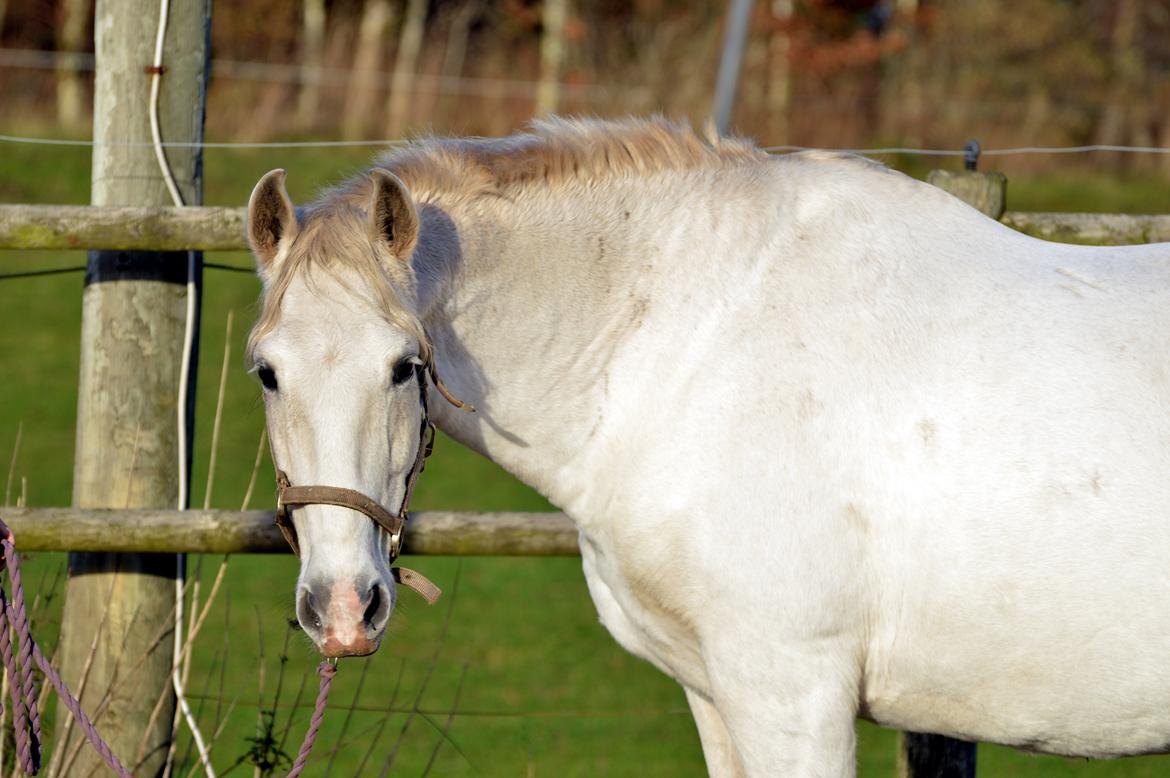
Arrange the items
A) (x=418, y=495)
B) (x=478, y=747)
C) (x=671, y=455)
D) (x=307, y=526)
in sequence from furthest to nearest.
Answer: (x=418, y=495) → (x=478, y=747) → (x=671, y=455) → (x=307, y=526)

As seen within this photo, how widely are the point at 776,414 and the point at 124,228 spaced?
170 cm

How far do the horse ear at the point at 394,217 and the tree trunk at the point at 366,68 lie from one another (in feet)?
41.6

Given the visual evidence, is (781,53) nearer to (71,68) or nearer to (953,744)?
(71,68)

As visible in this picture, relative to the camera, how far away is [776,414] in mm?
2648

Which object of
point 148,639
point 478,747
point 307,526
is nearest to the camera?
point 307,526

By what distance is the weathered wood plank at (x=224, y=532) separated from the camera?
3.34 metres

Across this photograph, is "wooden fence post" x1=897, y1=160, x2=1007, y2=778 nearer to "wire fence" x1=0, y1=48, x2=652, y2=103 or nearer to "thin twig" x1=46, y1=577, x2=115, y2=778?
"thin twig" x1=46, y1=577, x2=115, y2=778

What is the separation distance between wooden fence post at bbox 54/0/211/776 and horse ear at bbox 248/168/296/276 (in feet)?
3.37

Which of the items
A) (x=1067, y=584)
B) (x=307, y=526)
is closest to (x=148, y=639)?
(x=307, y=526)

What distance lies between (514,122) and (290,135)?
2.55 m

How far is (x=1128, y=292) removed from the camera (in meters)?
2.74

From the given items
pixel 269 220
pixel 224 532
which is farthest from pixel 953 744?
pixel 269 220

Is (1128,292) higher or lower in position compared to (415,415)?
higher

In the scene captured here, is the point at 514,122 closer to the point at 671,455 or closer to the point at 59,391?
the point at 59,391
